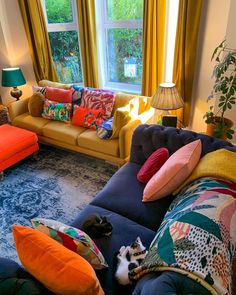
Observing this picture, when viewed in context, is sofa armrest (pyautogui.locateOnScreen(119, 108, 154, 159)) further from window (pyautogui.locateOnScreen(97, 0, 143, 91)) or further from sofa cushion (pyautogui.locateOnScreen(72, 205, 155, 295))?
window (pyautogui.locateOnScreen(97, 0, 143, 91))

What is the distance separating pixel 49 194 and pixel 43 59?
96.3 inches

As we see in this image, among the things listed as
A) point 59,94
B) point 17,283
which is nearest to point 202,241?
point 17,283

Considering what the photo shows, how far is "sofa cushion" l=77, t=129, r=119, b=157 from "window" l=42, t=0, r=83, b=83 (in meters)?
1.70

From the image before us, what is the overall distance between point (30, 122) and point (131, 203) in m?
2.22

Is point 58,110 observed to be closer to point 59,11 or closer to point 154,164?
point 59,11

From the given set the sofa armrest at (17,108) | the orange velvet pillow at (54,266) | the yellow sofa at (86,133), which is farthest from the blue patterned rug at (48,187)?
the orange velvet pillow at (54,266)

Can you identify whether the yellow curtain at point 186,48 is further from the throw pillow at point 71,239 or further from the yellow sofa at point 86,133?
the throw pillow at point 71,239

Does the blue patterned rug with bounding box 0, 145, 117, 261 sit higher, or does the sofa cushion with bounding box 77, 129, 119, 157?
the sofa cushion with bounding box 77, 129, 119, 157

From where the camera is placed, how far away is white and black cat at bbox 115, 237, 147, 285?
1172 millimetres

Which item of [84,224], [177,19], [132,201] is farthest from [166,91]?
[84,224]

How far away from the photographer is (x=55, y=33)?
13.0 feet

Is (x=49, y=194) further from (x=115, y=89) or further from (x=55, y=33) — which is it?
(x=55, y=33)

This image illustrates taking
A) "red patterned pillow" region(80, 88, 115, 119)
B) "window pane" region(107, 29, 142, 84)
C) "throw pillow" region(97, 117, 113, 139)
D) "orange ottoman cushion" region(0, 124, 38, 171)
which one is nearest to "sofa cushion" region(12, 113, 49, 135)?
"orange ottoman cushion" region(0, 124, 38, 171)

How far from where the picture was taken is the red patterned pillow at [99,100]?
9.82ft
